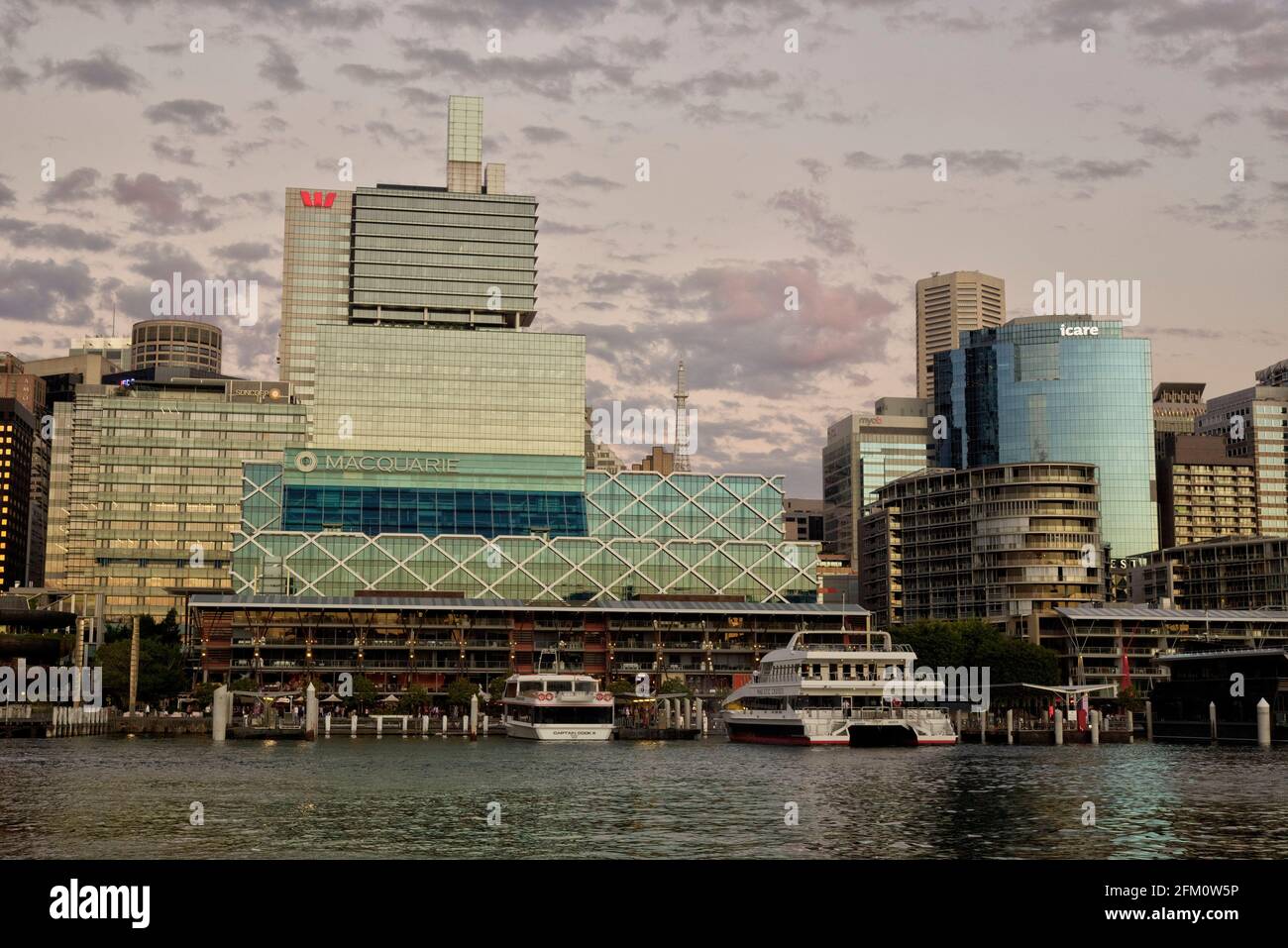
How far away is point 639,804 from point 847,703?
231 feet

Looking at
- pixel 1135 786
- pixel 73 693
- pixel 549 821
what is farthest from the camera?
pixel 73 693

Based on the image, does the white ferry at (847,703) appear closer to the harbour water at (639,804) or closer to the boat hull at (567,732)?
the harbour water at (639,804)

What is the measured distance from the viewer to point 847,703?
456 feet

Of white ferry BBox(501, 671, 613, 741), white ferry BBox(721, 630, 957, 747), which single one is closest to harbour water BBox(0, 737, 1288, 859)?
white ferry BBox(721, 630, 957, 747)

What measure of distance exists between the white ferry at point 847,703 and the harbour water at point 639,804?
1281 centimetres

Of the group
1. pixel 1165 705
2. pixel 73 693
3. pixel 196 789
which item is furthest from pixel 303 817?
pixel 73 693

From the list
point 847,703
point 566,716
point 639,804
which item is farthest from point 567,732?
point 639,804

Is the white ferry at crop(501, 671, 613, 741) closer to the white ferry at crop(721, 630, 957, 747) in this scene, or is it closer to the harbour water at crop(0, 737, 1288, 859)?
the white ferry at crop(721, 630, 957, 747)

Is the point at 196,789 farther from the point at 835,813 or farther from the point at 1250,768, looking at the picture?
the point at 1250,768

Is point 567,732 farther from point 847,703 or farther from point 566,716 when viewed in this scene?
point 847,703
